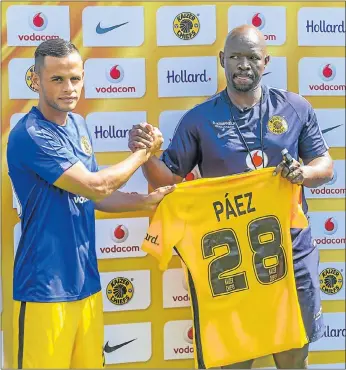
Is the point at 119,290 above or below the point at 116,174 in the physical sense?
below

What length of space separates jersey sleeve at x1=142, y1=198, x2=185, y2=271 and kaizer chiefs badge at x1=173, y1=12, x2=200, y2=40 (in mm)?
930

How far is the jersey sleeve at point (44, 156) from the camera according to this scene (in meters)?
2.19

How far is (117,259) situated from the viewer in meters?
3.19

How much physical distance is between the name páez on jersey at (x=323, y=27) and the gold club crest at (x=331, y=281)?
126cm

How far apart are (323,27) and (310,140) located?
2.48 feet

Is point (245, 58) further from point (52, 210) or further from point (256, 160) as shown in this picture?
point (52, 210)

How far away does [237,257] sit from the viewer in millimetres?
2686

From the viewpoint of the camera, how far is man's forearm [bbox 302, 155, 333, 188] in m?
2.69

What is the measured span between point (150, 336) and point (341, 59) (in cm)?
175

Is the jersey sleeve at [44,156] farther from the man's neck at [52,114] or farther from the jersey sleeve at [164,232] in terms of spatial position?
the jersey sleeve at [164,232]

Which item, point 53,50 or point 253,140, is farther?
point 253,140

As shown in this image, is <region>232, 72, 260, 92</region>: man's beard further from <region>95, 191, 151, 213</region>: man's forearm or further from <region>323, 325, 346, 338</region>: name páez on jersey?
<region>323, 325, 346, 338</region>: name páez on jersey

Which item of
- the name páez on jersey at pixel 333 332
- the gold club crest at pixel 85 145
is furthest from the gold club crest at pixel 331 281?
the gold club crest at pixel 85 145

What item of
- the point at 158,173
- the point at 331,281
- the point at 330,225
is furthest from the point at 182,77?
the point at 331,281
